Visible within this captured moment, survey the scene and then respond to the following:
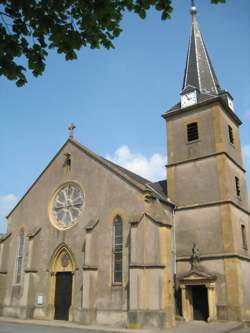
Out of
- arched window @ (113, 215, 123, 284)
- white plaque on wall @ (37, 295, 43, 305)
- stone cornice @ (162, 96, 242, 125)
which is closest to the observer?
arched window @ (113, 215, 123, 284)

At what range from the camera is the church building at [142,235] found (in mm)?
18578

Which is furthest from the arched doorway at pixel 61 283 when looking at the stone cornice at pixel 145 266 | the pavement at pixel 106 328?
the stone cornice at pixel 145 266

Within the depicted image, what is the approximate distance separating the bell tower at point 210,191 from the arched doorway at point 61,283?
22.0 feet

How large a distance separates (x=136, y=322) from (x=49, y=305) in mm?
6755

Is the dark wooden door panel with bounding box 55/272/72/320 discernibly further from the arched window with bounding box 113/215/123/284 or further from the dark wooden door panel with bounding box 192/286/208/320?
the dark wooden door panel with bounding box 192/286/208/320

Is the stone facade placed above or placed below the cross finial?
below

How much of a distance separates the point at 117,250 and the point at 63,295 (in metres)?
4.74

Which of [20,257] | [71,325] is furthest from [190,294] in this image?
[20,257]

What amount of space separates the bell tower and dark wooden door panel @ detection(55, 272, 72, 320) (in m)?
6.75

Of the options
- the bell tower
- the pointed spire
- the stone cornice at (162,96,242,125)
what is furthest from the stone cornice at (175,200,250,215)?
the pointed spire

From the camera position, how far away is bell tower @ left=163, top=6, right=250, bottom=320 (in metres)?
20.0

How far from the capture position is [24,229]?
2491cm

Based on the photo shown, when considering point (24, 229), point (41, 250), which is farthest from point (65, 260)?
point (24, 229)

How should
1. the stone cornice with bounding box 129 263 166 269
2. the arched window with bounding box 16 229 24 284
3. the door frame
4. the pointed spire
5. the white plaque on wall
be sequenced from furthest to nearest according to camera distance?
the pointed spire < the arched window with bounding box 16 229 24 284 < the white plaque on wall < the door frame < the stone cornice with bounding box 129 263 166 269
